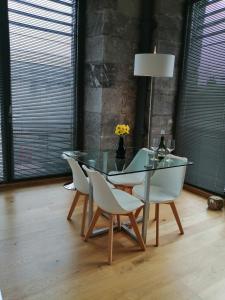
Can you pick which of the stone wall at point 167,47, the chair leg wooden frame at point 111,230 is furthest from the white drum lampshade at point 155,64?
the chair leg wooden frame at point 111,230

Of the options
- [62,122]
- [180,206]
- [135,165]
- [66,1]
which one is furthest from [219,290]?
[66,1]

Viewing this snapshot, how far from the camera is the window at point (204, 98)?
3.55m

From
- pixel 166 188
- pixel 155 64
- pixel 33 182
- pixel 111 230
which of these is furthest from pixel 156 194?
pixel 33 182

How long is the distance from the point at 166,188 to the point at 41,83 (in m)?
2.32

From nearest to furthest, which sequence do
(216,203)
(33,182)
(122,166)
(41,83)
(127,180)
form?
(122,166) → (127,180) → (216,203) → (41,83) → (33,182)

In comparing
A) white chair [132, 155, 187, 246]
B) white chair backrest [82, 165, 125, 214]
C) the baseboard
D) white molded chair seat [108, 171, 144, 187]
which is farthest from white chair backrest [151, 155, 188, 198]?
the baseboard

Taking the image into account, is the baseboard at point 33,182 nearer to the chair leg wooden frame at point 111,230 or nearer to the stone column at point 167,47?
the stone column at point 167,47

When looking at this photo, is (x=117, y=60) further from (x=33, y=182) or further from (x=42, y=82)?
(x=33, y=182)

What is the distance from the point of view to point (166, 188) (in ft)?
9.22

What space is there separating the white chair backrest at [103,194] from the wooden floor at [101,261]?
0.44 meters

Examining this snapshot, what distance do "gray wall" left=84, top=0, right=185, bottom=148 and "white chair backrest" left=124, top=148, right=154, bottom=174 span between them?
107 cm

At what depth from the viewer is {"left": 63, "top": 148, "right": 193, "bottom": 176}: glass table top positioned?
2416 mm

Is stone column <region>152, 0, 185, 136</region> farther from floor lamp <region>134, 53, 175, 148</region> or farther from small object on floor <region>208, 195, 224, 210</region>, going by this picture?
small object on floor <region>208, 195, 224, 210</region>

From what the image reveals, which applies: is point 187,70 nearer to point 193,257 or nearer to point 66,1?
point 66,1
